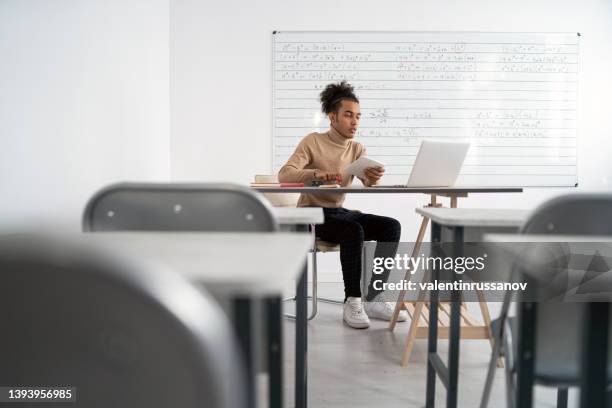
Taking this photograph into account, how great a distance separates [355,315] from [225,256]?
2173 mm

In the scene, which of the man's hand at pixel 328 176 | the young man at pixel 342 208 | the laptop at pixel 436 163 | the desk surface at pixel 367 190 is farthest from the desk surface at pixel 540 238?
the man's hand at pixel 328 176

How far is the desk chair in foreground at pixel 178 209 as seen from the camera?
1081mm

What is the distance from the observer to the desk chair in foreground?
1081mm

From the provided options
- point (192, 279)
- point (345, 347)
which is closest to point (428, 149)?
point (345, 347)

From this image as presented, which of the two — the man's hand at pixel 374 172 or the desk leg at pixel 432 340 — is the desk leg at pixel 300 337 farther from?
the man's hand at pixel 374 172

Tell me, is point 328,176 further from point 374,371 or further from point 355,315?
point 374,371

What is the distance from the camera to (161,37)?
3.95 meters

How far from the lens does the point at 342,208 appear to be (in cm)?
304

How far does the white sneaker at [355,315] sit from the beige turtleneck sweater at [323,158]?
0.56m

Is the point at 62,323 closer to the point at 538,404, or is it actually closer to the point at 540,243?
the point at 540,243

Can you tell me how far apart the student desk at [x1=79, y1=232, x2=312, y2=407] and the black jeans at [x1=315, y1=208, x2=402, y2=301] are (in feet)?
5.86

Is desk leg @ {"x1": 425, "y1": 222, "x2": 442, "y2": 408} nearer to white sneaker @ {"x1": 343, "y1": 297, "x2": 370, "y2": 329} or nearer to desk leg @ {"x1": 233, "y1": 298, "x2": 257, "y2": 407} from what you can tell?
white sneaker @ {"x1": 343, "y1": 297, "x2": 370, "y2": 329}

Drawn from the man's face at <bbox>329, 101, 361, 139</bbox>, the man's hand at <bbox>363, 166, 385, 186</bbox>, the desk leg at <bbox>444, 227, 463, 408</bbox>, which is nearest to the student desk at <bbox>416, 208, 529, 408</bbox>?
the desk leg at <bbox>444, 227, 463, 408</bbox>

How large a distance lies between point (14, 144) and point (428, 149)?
1.73 metres
